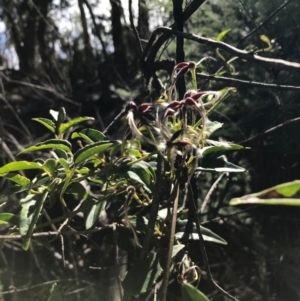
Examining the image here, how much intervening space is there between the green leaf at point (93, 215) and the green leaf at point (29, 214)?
0.07 meters

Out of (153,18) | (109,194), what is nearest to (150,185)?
(109,194)

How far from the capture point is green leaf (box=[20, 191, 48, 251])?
43cm

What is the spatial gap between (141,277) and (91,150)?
0.12 metres

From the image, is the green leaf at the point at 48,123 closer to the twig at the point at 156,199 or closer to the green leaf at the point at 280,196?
the twig at the point at 156,199

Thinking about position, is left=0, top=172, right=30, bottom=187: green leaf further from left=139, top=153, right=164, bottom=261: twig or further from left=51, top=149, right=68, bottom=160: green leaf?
left=139, top=153, right=164, bottom=261: twig

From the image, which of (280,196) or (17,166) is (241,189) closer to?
(17,166)

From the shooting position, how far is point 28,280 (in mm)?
1165

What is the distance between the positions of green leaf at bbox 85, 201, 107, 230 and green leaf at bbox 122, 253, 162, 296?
0.25 ft

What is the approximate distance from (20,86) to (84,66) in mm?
244

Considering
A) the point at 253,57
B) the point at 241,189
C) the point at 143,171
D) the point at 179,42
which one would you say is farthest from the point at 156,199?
the point at 241,189

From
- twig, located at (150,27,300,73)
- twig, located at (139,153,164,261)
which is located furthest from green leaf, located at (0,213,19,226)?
twig, located at (150,27,300,73)

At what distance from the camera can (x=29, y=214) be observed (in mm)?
466

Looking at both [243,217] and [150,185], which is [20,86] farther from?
[150,185]

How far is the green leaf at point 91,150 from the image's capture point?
461mm
